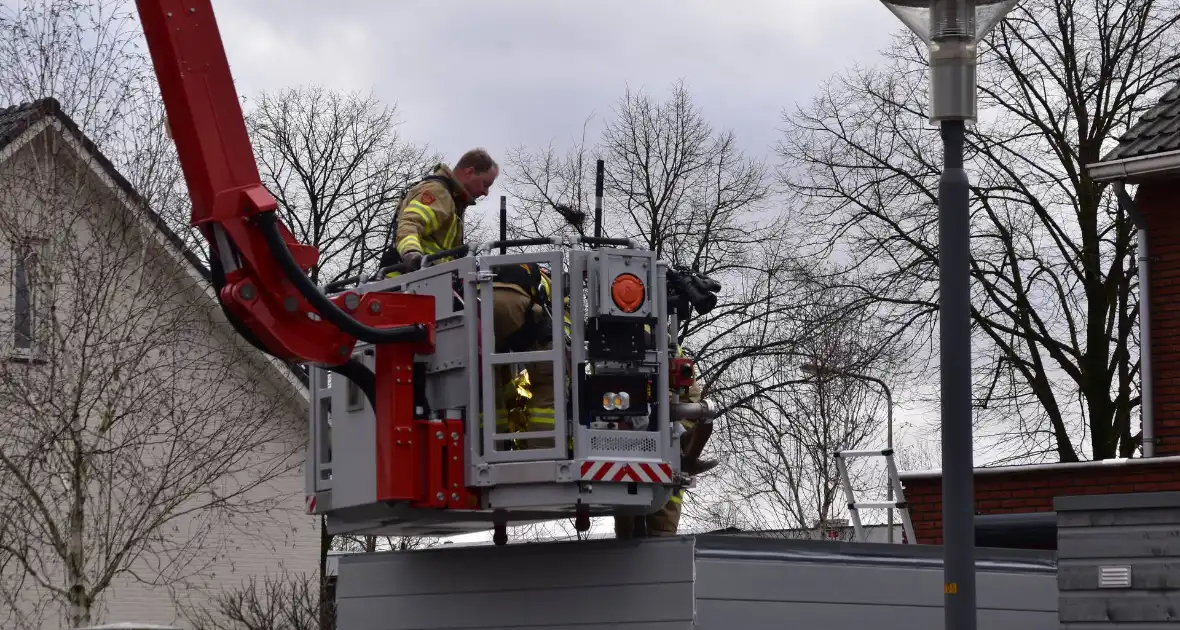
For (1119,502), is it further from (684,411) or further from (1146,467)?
(1146,467)

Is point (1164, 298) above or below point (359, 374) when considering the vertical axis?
above

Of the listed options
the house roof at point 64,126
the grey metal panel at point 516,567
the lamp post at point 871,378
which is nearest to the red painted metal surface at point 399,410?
the grey metal panel at point 516,567

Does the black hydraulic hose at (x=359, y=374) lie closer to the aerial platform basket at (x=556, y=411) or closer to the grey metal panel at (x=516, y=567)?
the aerial platform basket at (x=556, y=411)

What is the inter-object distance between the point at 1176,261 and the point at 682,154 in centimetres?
1706

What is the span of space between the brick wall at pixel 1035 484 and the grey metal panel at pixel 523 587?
4.88m

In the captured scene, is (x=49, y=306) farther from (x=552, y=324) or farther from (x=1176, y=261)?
(x=1176, y=261)

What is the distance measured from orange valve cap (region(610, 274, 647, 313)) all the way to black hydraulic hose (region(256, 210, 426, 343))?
3.29 ft

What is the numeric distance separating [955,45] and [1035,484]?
28.1ft

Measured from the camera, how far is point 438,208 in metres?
9.09

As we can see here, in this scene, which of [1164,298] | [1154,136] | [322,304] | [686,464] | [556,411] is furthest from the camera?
[1164,298]

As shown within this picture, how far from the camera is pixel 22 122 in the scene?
15320 mm

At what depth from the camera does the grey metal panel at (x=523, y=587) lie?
26.6 ft

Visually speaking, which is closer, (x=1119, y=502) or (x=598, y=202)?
(x=1119, y=502)

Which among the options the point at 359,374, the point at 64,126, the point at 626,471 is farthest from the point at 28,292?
the point at 626,471
